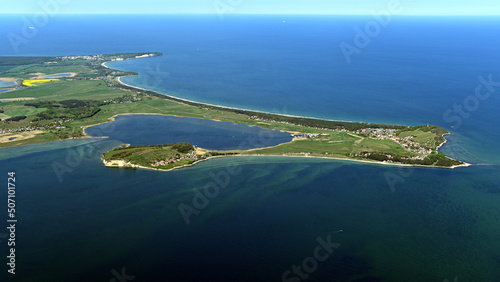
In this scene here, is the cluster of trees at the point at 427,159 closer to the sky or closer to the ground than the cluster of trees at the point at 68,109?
closer to the sky

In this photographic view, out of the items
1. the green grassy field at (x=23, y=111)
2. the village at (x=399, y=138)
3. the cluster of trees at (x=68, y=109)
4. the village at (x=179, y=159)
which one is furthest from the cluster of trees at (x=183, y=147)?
the green grassy field at (x=23, y=111)

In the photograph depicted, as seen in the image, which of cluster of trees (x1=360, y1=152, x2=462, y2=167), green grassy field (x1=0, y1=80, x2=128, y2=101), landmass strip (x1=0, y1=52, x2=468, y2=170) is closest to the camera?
cluster of trees (x1=360, y1=152, x2=462, y2=167)

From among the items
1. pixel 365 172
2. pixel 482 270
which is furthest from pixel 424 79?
pixel 482 270

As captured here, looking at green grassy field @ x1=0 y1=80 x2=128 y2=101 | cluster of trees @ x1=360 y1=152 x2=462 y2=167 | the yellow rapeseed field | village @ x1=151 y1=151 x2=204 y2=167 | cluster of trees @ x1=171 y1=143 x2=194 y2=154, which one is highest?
cluster of trees @ x1=360 y1=152 x2=462 y2=167

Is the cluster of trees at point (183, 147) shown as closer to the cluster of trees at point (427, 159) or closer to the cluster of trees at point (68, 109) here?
the cluster of trees at point (427, 159)

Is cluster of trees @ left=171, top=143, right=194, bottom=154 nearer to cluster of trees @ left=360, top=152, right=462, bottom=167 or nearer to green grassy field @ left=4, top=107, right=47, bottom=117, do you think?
cluster of trees @ left=360, top=152, right=462, bottom=167

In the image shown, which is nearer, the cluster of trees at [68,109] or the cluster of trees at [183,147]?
the cluster of trees at [183,147]

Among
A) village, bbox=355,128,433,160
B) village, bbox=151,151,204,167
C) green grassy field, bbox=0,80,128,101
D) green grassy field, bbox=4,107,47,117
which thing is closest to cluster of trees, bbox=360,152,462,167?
village, bbox=355,128,433,160

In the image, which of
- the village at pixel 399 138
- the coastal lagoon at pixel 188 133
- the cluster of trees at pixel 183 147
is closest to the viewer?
the cluster of trees at pixel 183 147

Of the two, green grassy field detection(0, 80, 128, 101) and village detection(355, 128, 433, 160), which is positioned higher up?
village detection(355, 128, 433, 160)
